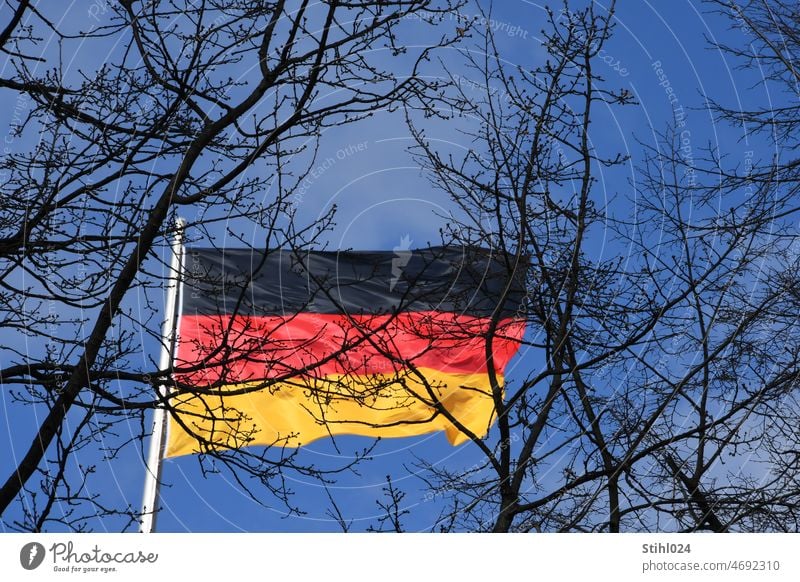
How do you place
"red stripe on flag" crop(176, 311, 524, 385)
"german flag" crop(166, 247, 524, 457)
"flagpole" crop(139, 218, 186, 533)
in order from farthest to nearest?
"flagpole" crop(139, 218, 186, 533) < "german flag" crop(166, 247, 524, 457) < "red stripe on flag" crop(176, 311, 524, 385)

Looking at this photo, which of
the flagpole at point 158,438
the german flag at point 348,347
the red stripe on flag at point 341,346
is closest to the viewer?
the red stripe on flag at point 341,346

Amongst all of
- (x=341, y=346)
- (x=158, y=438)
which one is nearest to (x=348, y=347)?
(x=341, y=346)

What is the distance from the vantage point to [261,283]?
10.9 m

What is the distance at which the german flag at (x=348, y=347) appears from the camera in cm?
659

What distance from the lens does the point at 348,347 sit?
618cm

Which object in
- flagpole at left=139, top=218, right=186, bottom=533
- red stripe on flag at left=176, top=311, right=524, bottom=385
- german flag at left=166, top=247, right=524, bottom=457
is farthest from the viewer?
flagpole at left=139, top=218, right=186, bottom=533

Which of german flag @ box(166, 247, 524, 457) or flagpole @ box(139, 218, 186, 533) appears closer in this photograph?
german flag @ box(166, 247, 524, 457)

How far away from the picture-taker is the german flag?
659 centimetres

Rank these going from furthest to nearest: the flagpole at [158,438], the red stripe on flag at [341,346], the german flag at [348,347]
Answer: the flagpole at [158,438], the german flag at [348,347], the red stripe on flag at [341,346]

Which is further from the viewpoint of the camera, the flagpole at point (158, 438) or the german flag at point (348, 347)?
the flagpole at point (158, 438)

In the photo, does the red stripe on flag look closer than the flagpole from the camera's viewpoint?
Yes

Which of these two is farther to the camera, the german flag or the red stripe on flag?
the german flag
